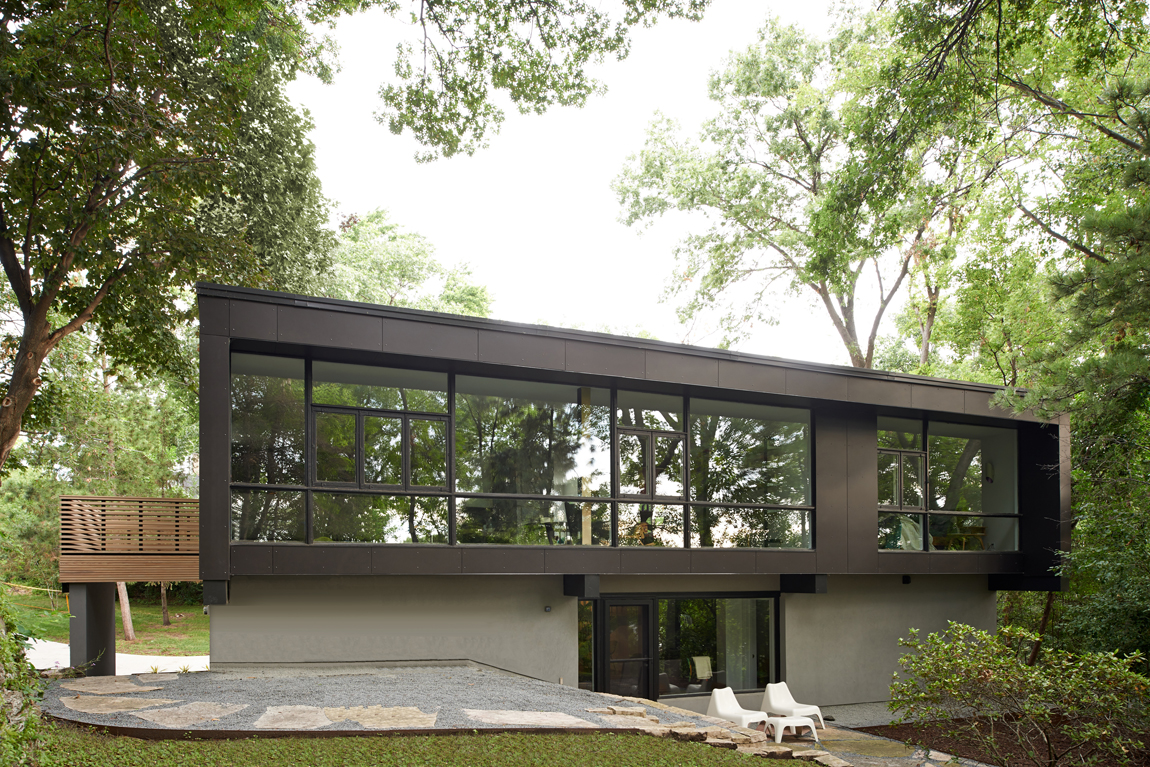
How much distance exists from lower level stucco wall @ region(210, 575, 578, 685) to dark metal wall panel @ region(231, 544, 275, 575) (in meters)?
0.61

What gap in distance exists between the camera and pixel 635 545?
10789mm

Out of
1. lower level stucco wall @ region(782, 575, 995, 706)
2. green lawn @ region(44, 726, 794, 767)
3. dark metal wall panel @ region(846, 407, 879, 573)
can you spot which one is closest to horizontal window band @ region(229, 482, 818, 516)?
dark metal wall panel @ region(846, 407, 879, 573)

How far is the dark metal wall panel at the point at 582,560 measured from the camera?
10.1 m

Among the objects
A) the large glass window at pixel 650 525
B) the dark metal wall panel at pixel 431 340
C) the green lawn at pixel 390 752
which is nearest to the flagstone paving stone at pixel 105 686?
the green lawn at pixel 390 752

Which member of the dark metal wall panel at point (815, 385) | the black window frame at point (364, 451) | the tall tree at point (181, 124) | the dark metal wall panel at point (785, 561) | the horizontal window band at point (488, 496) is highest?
the tall tree at point (181, 124)

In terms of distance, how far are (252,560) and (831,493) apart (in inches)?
331

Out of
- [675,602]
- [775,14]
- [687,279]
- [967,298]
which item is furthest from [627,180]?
[675,602]

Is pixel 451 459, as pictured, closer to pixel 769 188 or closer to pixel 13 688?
pixel 13 688

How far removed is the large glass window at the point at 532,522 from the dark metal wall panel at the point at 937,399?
572 cm

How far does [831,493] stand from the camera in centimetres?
1220

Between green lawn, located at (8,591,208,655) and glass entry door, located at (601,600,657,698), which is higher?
glass entry door, located at (601,600,657,698)

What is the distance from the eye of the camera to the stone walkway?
6.35 metres

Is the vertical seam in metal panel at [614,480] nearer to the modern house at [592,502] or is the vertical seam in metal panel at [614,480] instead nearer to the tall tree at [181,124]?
the modern house at [592,502]

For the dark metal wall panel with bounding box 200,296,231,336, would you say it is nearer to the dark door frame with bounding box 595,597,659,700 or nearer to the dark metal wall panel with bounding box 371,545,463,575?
the dark metal wall panel with bounding box 371,545,463,575
